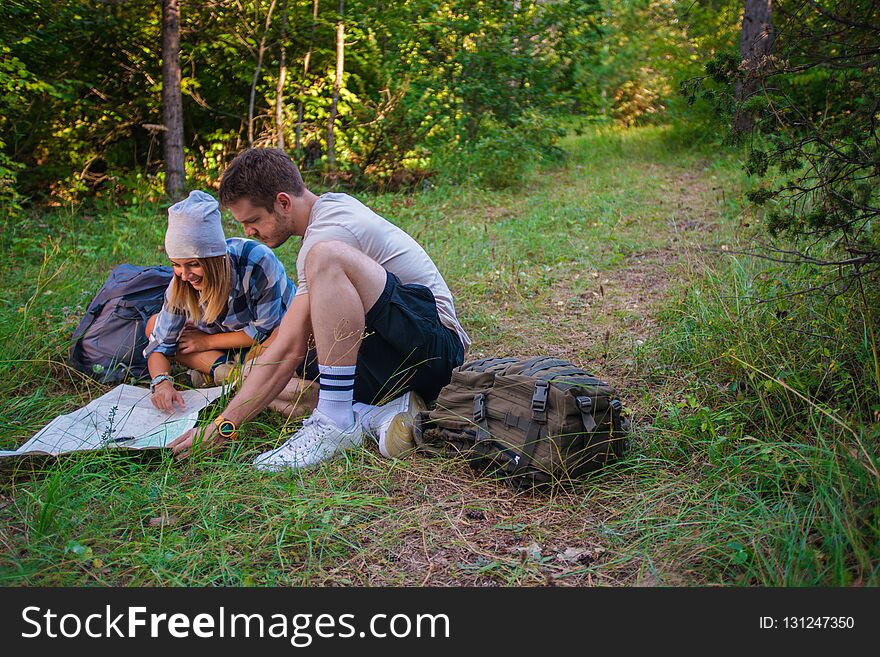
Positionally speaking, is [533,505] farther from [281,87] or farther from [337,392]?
[281,87]

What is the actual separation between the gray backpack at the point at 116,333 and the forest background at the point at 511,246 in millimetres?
122

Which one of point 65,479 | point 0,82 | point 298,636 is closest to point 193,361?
point 65,479

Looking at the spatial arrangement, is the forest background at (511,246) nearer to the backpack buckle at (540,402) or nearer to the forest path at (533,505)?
the forest path at (533,505)

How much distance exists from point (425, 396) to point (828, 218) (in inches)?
70.1

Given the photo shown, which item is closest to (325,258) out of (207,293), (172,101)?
(207,293)

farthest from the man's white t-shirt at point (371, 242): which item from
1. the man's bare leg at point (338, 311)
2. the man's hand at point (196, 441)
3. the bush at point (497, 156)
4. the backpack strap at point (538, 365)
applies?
the bush at point (497, 156)

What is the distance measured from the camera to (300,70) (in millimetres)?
8820

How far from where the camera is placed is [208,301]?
3291mm

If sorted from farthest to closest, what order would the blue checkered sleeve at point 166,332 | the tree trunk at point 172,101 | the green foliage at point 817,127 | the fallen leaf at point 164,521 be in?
the tree trunk at point 172,101 → the blue checkered sleeve at point 166,332 → the green foliage at point 817,127 → the fallen leaf at point 164,521

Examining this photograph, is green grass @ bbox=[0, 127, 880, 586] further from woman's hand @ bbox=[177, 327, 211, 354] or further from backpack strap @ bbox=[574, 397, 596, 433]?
woman's hand @ bbox=[177, 327, 211, 354]

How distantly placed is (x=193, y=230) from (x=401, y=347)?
102cm

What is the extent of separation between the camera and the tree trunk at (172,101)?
281 inches

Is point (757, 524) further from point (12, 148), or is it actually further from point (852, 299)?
point (12, 148)

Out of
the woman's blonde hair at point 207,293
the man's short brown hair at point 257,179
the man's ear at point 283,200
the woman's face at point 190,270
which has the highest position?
the man's short brown hair at point 257,179
